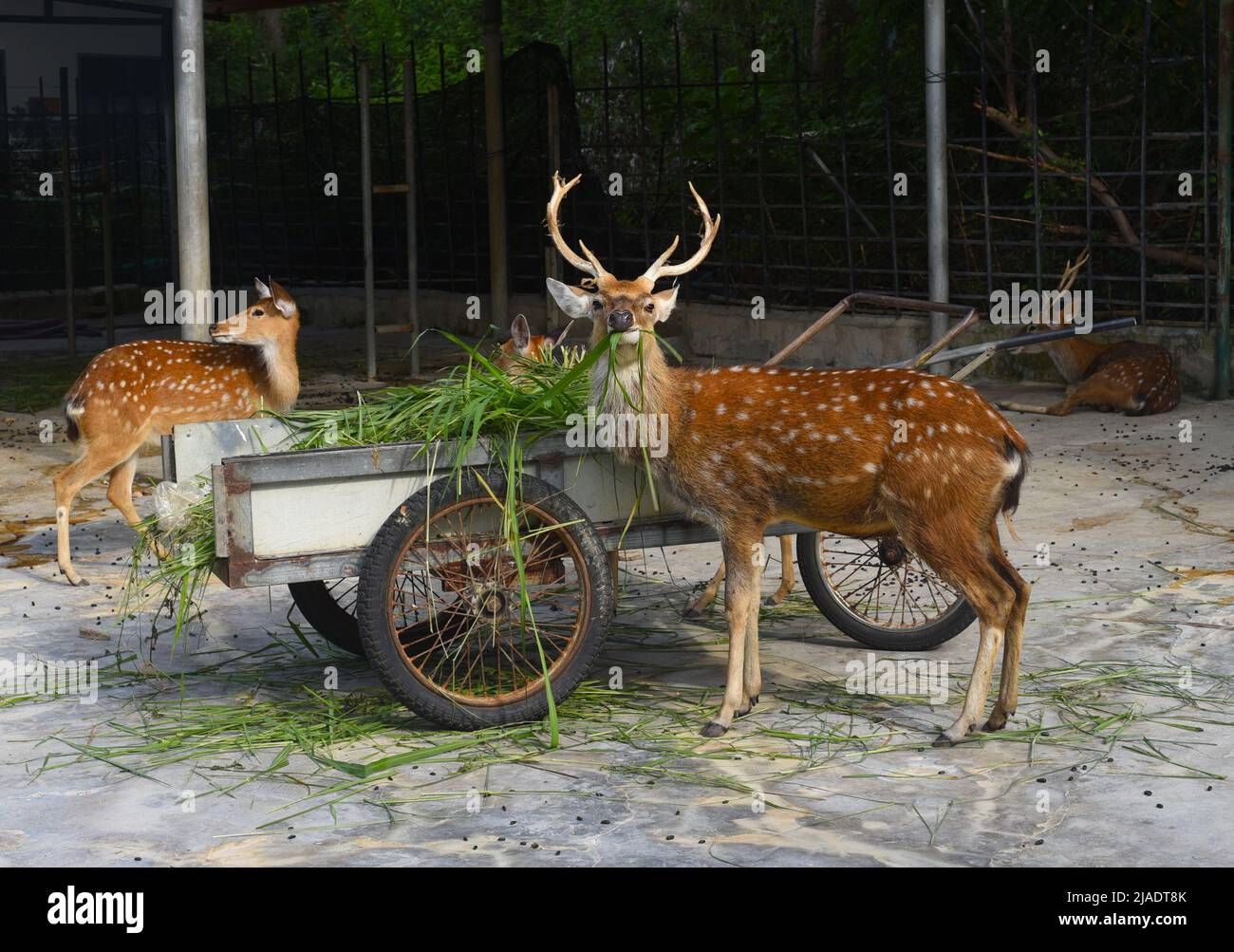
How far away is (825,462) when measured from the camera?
5781 millimetres

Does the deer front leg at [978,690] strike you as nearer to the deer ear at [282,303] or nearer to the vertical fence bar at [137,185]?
the deer ear at [282,303]

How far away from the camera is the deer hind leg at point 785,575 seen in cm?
736

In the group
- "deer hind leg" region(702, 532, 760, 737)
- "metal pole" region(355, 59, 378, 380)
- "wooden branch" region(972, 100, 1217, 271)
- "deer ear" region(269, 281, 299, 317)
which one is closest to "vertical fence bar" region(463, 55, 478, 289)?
"metal pole" region(355, 59, 378, 380)

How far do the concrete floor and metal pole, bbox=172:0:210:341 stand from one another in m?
1.97

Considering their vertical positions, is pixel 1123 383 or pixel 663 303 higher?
pixel 663 303

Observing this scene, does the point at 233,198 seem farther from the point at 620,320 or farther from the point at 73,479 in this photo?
the point at 620,320

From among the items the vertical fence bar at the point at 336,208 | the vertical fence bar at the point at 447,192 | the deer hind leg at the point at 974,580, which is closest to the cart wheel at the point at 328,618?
the deer hind leg at the point at 974,580

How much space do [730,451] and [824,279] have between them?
9452 mm

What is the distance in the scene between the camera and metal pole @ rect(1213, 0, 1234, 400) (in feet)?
38.5

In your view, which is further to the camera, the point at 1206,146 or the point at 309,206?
the point at 309,206

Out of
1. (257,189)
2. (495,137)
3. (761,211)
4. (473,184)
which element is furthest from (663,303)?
(257,189)

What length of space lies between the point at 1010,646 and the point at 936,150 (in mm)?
6823

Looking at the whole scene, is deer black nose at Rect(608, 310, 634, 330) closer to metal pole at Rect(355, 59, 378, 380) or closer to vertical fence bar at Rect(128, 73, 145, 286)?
metal pole at Rect(355, 59, 378, 380)
